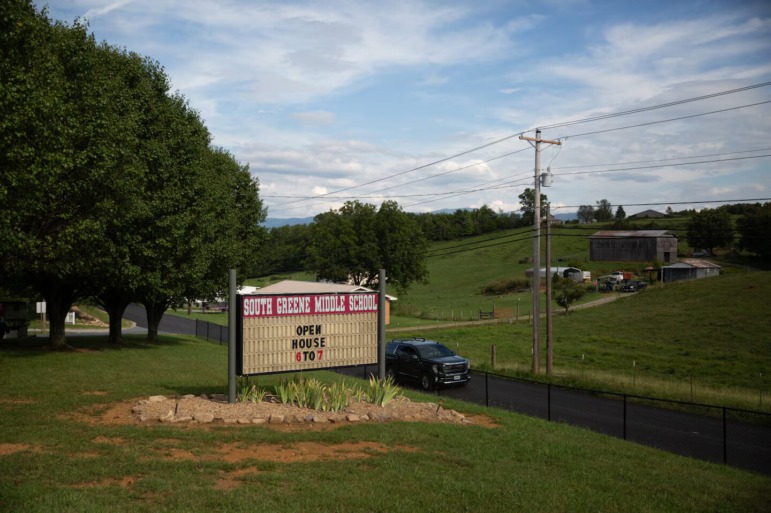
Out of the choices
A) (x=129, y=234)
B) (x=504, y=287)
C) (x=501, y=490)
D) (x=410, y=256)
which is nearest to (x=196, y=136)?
(x=129, y=234)

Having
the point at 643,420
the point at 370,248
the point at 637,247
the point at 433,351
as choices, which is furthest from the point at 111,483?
the point at 637,247

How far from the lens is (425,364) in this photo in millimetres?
26984

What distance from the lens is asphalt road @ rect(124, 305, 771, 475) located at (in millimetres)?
17312

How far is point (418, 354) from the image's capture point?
1088 inches

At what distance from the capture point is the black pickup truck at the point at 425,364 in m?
26.5

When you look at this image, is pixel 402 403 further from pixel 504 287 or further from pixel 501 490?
pixel 504 287

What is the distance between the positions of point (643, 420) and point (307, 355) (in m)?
12.2

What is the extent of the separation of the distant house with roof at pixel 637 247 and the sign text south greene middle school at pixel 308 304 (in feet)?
286

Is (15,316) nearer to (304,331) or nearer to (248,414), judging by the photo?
(304,331)

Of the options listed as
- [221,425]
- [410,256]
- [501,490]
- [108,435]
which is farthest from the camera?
[410,256]

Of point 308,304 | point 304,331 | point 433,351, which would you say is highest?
point 308,304

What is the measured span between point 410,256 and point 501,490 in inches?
2531

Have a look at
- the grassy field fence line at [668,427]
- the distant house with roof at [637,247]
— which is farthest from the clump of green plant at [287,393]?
the distant house with roof at [637,247]

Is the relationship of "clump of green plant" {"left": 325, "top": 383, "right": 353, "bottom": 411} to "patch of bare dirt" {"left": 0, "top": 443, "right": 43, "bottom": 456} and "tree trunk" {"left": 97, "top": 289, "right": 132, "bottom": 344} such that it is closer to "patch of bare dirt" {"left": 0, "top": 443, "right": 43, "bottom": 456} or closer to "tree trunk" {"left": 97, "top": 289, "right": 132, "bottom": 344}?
"patch of bare dirt" {"left": 0, "top": 443, "right": 43, "bottom": 456}
